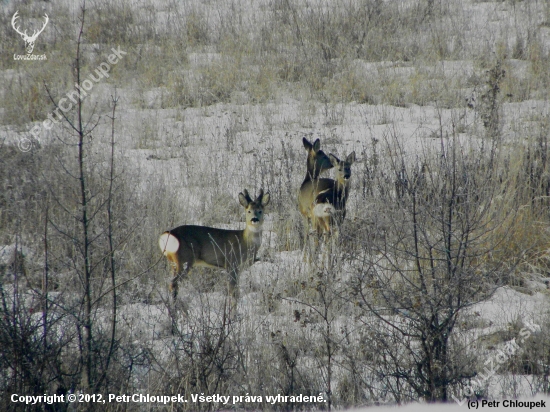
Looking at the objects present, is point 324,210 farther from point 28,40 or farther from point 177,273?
point 28,40

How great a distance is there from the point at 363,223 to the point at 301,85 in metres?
5.66

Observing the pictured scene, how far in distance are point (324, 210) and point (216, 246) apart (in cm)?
142

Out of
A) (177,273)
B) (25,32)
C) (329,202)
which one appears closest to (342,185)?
(329,202)

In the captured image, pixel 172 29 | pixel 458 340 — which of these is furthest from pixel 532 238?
pixel 172 29

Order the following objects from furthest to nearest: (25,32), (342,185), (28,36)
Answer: (25,32) < (28,36) < (342,185)

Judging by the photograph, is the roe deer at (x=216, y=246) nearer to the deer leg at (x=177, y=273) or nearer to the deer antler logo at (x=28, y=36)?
the deer leg at (x=177, y=273)

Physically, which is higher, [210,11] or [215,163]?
[210,11]

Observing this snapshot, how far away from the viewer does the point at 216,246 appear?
604 cm

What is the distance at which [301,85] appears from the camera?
37.2 ft

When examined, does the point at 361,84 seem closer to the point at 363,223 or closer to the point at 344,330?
the point at 363,223

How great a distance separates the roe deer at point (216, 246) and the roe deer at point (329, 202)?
2.23 ft

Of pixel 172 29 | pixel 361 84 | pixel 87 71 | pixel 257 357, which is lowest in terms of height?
pixel 257 357

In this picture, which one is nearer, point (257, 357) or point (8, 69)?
point (257, 357)

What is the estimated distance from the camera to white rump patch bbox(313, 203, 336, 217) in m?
6.88
